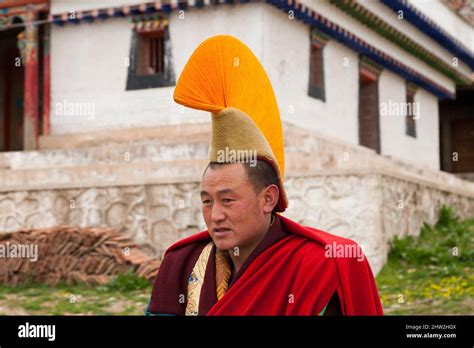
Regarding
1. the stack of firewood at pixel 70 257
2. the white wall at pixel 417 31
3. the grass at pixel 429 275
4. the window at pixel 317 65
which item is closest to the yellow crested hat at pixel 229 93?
the grass at pixel 429 275

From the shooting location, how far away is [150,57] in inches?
577

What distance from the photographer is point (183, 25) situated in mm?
13969

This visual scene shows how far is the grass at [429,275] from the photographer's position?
8.43 metres

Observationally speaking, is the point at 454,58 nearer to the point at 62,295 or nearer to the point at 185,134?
the point at 185,134

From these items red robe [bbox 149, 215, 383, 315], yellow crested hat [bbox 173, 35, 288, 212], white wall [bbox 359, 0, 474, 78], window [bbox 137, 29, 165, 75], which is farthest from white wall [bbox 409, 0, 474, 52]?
red robe [bbox 149, 215, 383, 315]

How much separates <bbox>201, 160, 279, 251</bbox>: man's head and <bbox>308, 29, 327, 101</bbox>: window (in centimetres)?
1223

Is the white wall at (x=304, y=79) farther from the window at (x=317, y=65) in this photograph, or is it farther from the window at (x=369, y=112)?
the window at (x=369, y=112)

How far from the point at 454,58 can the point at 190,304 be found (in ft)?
65.1

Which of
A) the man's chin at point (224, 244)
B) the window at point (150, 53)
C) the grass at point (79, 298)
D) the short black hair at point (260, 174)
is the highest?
the window at point (150, 53)

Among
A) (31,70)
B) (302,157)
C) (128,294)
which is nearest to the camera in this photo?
(128,294)

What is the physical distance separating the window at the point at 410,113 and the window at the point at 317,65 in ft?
15.9

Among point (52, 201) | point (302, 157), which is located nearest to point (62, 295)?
point (52, 201)

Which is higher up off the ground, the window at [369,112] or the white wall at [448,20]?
the white wall at [448,20]

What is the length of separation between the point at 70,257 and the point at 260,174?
25.7ft
